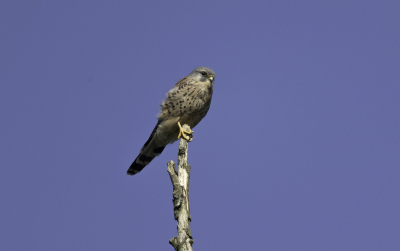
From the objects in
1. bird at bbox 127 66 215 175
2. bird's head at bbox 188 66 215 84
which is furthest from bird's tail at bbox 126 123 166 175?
bird's head at bbox 188 66 215 84

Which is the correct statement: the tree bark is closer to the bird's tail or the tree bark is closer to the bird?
the bird

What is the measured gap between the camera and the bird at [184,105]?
5930 millimetres

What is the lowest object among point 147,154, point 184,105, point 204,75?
point 147,154

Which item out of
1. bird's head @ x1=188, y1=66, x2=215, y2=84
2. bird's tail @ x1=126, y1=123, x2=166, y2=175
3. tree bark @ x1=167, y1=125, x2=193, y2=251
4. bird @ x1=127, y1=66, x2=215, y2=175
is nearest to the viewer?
tree bark @ x1=167, y1=125, x2=193, y2=251

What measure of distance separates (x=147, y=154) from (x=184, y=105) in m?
1.04

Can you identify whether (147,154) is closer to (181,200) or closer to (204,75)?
(204,75)

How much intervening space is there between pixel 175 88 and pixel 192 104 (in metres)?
0.41

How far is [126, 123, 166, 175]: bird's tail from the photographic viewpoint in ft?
20.9

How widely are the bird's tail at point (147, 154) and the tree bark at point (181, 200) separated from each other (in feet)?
6.81

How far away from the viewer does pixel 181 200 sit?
3.75m

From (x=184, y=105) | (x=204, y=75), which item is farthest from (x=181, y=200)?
(x=204, y=75)

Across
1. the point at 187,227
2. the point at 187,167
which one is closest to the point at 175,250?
the point at 187,227

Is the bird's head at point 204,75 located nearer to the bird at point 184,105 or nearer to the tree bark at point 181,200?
the bird at point 184,105

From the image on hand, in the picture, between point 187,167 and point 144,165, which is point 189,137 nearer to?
point 144,165
